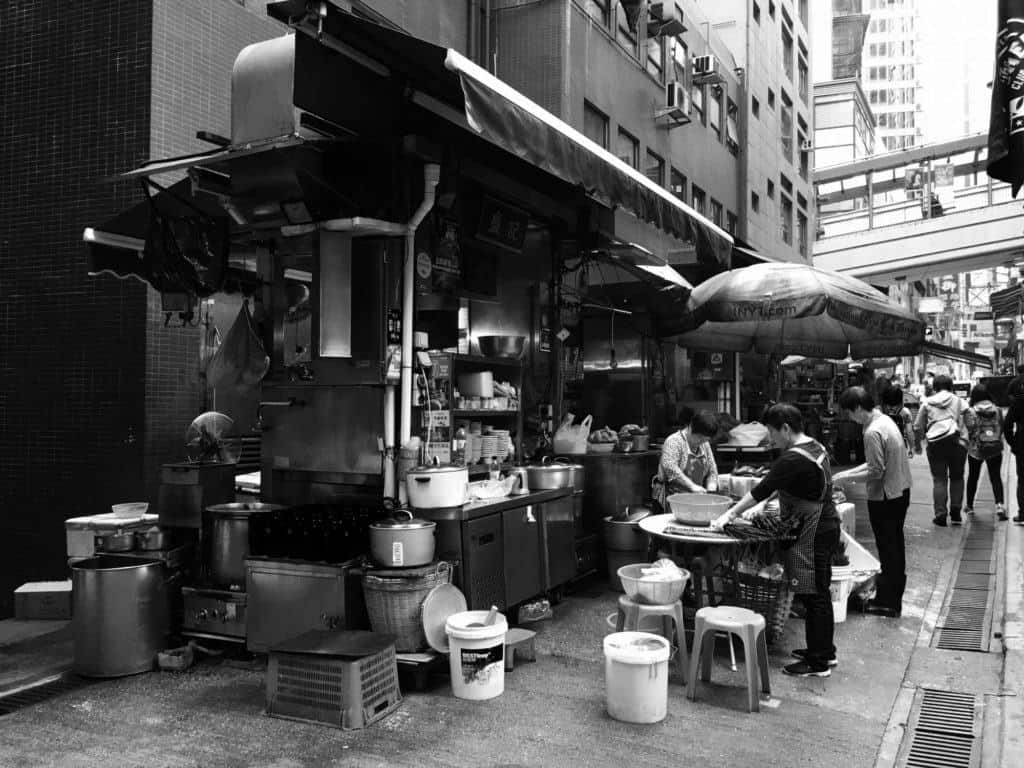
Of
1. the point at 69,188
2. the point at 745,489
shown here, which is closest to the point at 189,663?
the point at 745,489

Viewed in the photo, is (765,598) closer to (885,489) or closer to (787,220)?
(885,489)

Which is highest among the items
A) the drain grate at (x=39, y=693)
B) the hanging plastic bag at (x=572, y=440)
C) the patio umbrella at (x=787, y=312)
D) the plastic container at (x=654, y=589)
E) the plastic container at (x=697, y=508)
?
the patio umbrella at (x=787, y=312)

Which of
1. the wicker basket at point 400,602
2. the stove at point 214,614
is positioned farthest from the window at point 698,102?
the stove at point 214,614

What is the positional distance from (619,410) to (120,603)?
7.83 metres

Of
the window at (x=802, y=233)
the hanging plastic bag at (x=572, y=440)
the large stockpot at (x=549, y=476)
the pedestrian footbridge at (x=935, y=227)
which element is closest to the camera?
the large stockpot at (x=549, y=476)

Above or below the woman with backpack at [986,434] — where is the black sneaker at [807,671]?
below

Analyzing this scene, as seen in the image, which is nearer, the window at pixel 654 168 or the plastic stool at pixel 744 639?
the plastic stool at pixel 744 639

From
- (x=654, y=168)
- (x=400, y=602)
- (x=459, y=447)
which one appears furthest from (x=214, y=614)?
(x=654, y=168)

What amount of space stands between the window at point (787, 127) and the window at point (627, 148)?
16.0 metres

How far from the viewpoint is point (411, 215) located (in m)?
6.25

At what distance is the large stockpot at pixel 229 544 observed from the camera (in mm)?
6172

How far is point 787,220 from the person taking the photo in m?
32.4

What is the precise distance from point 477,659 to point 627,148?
45.9ft

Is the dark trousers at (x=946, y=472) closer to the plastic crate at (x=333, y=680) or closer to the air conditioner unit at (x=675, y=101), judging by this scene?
the plastic crate at (x=333, y=680)
